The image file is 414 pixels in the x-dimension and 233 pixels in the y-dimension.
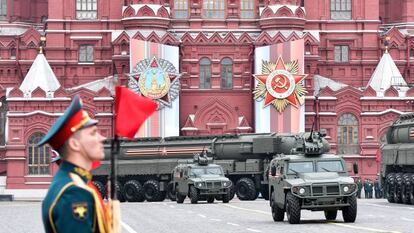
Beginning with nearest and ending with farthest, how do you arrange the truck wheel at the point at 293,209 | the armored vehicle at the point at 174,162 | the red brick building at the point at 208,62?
the truck wheel at the point at 293,209
the armored vehicle at the point at 174,162
the red brick building at the point at 208,62

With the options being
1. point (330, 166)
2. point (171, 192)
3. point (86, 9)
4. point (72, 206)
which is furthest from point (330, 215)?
point (86, 9)

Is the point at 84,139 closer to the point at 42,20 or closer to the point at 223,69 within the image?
the point at 223,69

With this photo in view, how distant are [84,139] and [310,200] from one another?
26.9 meters

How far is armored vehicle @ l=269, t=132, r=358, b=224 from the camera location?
3516 centimetres

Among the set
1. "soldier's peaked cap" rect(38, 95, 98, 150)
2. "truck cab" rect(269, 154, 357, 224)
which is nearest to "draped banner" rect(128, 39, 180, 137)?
"truck cab" rect(269, 154, 357, 224)

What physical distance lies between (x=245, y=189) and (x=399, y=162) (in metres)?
Result: 13.6

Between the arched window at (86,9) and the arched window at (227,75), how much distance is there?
10.2m

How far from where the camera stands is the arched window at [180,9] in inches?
3595

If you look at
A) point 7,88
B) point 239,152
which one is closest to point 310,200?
point 239,152

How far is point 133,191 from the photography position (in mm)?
69875

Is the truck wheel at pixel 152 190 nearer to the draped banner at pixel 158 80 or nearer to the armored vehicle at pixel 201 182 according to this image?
the armored vehicle at pixel 201 182

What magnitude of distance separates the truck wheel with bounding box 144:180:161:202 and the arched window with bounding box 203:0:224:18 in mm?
24208

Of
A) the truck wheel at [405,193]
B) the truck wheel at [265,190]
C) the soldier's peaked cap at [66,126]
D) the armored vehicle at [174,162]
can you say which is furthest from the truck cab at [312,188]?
the truck wheel at [265,190]

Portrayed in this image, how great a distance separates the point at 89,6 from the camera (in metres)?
91.6
